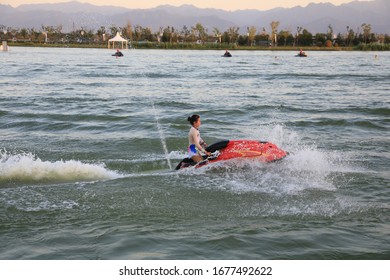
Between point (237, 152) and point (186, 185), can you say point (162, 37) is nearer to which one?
point (237, 152)

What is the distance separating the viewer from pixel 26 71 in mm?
39688

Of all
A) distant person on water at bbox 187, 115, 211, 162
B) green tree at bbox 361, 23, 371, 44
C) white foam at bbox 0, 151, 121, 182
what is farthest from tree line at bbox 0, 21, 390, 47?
distant person on water at bbox 187, 115, 211, 162

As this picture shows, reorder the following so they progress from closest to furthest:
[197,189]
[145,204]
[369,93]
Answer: [145,204], [197,189], [369,93]

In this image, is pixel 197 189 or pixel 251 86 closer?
pixel 197 189

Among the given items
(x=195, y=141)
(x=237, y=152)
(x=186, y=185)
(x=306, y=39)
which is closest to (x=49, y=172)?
(x=186, y=185)

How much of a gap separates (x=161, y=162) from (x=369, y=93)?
18.6m

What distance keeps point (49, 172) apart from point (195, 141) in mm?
3874

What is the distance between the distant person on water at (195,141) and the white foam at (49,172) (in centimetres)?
210

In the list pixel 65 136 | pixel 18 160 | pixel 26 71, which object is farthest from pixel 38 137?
pixel 26 71

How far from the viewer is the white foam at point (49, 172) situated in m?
11.3

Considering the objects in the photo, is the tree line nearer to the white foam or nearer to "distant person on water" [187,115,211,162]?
the white foam

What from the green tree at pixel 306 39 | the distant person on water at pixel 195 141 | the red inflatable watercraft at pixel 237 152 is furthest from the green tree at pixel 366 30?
the distant person on water at pixel 195 141

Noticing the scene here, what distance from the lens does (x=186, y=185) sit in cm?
1046
